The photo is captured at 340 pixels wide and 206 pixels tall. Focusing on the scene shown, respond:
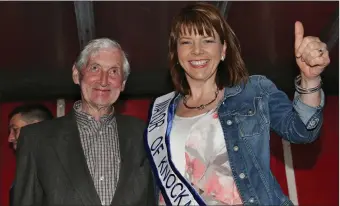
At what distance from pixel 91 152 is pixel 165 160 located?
0.44 metres

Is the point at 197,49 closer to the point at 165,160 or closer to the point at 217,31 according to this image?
the point at 217,31

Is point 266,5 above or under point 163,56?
above

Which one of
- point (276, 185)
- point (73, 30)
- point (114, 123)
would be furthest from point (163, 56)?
point (276, 185)

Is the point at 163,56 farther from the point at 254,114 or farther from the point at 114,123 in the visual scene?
the point at 254,114

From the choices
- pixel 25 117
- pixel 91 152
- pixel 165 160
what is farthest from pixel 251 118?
pixel 25 117

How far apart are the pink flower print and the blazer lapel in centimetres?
48

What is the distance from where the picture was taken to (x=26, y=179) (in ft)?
8.45

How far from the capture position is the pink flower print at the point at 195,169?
86.9 inches

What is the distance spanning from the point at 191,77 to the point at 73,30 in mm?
2307

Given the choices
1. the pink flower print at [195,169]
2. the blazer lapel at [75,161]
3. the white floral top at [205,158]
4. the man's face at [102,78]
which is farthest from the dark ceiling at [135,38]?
the pink flower print at [195,169]

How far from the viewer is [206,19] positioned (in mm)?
2432

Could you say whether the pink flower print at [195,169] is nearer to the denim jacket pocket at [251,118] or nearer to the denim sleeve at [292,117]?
the denim jacket pocket at [251,118]

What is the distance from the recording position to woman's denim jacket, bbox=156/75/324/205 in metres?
2.11

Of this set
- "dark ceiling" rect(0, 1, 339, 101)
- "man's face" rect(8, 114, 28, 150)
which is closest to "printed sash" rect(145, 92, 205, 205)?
"dark ceiling" rect(0, 1, 339, 101)
